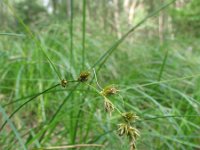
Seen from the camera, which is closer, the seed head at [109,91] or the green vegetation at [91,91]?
the seed head at [109,91]

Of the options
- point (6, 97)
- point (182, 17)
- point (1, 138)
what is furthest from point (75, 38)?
point (182, 17)

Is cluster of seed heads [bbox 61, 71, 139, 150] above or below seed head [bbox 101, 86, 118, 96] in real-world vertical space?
below

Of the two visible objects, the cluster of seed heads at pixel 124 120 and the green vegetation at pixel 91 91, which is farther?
the green vegetation at pixel 91 91

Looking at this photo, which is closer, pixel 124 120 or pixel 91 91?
pixel 124 120

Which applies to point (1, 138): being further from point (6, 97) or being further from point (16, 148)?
point (6, 97)

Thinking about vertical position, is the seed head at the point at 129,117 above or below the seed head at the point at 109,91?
below

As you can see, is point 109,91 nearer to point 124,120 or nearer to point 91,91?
point 124,120

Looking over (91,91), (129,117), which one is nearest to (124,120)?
(129,117)

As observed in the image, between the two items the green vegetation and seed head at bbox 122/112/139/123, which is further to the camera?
the green vegetation
